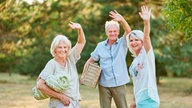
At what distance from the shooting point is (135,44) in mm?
4844

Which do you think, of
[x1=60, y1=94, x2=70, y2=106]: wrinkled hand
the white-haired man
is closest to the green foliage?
the white-haired man

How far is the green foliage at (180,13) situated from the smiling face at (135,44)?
246cm

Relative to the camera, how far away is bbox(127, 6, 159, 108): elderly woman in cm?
469

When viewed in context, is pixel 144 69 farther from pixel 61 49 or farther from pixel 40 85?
pixel 40 85

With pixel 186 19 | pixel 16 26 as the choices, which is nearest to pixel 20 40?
pixel 16 26

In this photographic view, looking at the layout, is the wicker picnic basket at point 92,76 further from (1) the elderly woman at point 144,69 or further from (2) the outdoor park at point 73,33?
(2) the outdoor park at point 73,33

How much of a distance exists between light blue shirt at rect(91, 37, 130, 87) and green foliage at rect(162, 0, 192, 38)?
152cm

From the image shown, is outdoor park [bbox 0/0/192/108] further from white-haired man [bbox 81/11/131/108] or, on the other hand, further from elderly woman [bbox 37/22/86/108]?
elderly woman [bbox 37/22/86/108]

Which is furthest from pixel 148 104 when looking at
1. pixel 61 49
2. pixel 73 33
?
pixel 73 33

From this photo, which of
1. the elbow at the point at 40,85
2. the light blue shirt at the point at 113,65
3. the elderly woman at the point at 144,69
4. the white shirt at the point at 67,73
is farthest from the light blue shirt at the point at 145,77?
the light blue shirt at the point at 113,65

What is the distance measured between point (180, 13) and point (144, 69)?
2.69 meters

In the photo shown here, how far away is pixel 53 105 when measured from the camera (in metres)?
4.72

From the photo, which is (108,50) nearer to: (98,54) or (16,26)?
(98,54)

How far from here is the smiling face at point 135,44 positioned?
484 centimetres
